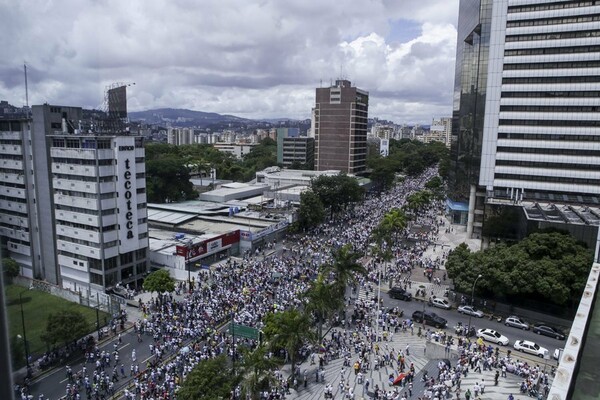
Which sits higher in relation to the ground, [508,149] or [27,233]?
[508,149]

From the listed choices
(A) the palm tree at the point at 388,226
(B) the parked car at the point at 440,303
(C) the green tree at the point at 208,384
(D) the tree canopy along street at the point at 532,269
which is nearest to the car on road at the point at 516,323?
(D) the tree canopy along street at the point at 532,269

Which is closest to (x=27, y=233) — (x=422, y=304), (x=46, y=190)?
(x=46, y=190)

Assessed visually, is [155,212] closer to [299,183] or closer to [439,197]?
[299,183]

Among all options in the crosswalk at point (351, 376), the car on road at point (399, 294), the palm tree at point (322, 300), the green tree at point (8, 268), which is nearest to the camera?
the green tree at point (8, 268)

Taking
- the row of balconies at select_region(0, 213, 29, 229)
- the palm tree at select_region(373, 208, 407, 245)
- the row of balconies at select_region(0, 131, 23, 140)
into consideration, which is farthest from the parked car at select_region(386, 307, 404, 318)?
the row of balconies at select_region(0, 131, 23, 140)

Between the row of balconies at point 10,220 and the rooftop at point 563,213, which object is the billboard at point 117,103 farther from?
the rooftop at point 563,213

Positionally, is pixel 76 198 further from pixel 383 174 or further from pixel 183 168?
pixel 383 174

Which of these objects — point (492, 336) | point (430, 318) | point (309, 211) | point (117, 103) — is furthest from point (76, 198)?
point (492, 336)

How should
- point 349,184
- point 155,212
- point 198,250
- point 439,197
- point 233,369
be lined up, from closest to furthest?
point 233,369 → point 198,250 → point 155,212 → point 349,184 → point 439,197
